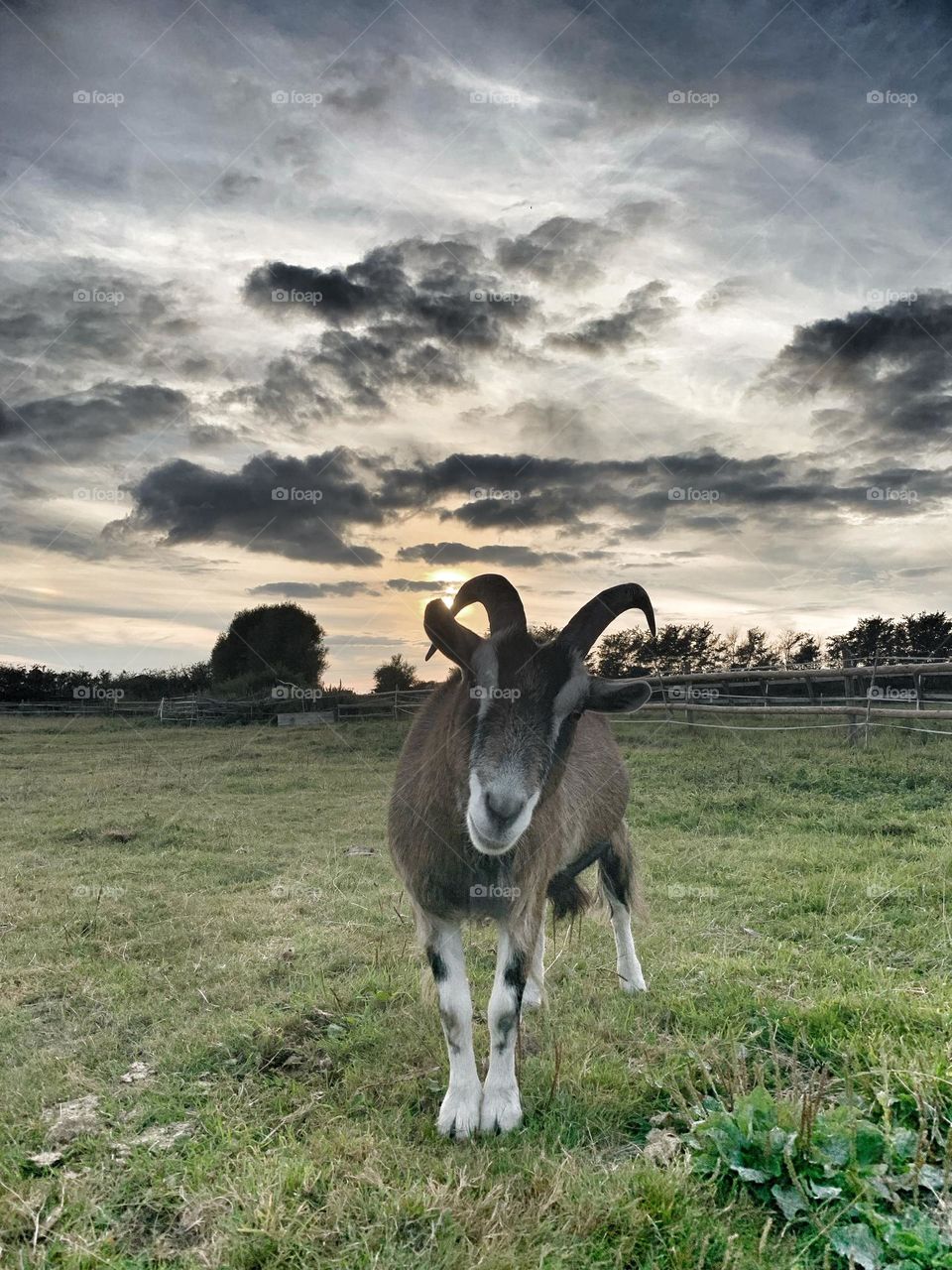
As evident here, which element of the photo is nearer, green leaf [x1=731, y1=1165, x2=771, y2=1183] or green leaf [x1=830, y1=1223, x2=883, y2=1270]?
green leaf [x1=830, y1=1223, x2=883, y2=1270]

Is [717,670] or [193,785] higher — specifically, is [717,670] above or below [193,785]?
above

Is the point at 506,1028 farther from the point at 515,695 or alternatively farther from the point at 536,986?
the point at 515,695

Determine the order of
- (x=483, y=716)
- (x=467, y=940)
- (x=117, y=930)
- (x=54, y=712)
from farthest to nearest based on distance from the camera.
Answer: (x=54, y=712)
(x=117, y=930)
(x=467, y=940)
(x=483, y=716)

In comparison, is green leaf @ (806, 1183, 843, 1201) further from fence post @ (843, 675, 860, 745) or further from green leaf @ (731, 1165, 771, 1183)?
fence post @ (843, 675, 860, 745)

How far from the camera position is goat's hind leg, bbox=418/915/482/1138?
13.2 feet

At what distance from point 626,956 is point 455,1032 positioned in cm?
225

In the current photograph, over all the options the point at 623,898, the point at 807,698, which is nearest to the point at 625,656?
the point at 807,698

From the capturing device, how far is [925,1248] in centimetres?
290

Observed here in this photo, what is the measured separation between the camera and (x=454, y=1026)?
4.20m

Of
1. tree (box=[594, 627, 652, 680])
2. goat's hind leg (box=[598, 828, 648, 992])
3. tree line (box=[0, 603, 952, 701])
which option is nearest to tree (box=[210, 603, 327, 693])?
tree line (box=[0, 603, 952, 701])

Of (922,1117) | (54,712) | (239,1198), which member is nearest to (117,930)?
(239,1198)

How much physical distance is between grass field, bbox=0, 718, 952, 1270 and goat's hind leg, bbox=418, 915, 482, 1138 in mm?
146

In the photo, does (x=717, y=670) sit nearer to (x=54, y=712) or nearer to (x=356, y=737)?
(x=356, y=737)

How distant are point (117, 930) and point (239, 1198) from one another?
496 centimetres
